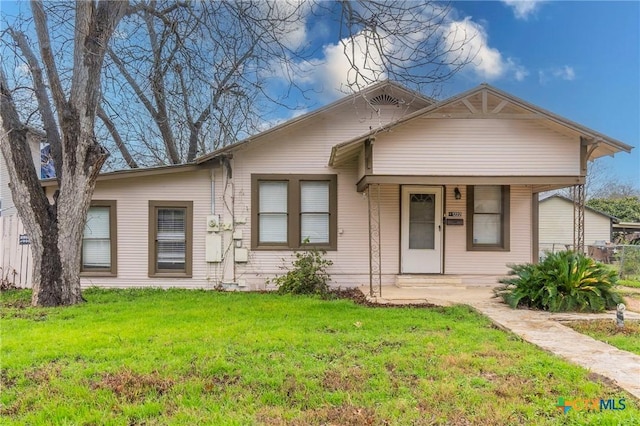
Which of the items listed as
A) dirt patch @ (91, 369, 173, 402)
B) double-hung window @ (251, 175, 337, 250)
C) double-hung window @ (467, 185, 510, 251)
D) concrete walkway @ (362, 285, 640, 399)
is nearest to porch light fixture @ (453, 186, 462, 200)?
double-hung window @ (467, 185, 510, 251)

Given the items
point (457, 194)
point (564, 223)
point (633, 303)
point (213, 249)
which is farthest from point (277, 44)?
point (564, 223)

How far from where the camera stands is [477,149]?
7863mm

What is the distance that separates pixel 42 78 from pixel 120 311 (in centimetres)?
444

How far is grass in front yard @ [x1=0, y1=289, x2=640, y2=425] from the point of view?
2924 millimetres

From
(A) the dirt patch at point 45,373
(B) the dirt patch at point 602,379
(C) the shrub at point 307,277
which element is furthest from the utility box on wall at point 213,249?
(B) the dirt patch at point 602,379

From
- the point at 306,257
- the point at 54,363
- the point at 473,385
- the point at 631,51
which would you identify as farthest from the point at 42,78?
the point at 631,51

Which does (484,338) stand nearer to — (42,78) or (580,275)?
(580,275)

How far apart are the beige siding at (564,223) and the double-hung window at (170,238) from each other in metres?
22.2

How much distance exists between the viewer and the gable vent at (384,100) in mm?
9500

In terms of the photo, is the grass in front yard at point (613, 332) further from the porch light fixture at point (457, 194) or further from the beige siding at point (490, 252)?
the porch light fixture at point (457, 194)

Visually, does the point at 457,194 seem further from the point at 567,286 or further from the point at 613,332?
the point at 613,332

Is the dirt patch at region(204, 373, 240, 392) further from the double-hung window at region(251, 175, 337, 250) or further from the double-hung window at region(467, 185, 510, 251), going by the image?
the double-hung window at region(467, 185, 510, 251)

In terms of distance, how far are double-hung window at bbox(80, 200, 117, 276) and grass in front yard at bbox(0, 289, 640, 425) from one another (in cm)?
321

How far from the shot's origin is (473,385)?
3.42m
